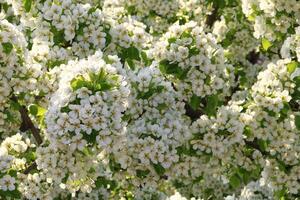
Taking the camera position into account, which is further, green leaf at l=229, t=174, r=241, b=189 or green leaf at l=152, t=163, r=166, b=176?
green leaf at l=229, t=174, r=241, b=189

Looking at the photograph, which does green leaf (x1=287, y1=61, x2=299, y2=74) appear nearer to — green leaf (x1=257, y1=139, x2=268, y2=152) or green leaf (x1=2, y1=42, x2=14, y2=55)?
green leaf (x1=257, y1=139, x2=268, y2=152)

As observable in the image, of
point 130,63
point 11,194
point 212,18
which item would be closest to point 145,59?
point 130,63

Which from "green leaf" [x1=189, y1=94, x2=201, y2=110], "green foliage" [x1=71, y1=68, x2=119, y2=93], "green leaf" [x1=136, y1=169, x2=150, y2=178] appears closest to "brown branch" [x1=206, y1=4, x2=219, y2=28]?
"green leaf" [x1=189, y1=94, x2=201, y2=110]

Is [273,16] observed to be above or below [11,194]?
above

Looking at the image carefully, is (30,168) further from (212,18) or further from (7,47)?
(212,18)

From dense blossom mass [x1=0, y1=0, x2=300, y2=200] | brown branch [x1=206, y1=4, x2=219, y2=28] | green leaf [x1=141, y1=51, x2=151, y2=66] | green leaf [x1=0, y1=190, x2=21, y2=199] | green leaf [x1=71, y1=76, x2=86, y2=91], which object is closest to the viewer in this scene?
green leaf [x1=71, y1=76, x2=86, y2=91]

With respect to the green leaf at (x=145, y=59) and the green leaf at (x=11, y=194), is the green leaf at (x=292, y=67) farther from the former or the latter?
the green leaf at (x=11, y=194)

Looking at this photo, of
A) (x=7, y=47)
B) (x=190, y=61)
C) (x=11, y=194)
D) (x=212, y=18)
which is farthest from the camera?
(x=212, y=18)

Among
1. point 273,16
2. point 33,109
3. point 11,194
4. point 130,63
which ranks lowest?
point 11,194

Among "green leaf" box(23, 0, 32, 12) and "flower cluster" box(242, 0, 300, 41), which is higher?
"flower cluster" box(242, 0, 300, 41)
